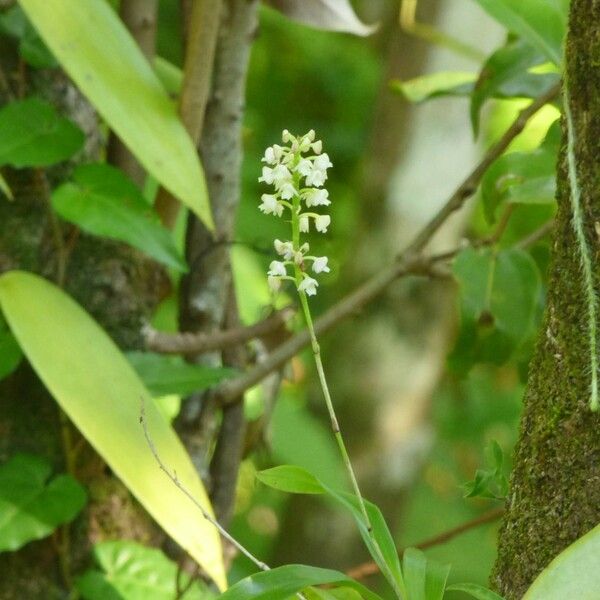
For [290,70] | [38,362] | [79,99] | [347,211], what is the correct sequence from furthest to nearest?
[290,70] → [347,211] → [79,99] → [38,362]

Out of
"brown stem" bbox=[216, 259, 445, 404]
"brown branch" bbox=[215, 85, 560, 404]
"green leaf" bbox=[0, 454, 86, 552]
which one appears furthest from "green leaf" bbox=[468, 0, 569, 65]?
"green leaf" bbox=[0, 454, 86, 552]

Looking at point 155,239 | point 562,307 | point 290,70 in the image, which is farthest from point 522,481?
point 290,70

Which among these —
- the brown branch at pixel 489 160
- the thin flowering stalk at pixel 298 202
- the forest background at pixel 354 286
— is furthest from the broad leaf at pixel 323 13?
the thin flowering stalk at pixel 298 202

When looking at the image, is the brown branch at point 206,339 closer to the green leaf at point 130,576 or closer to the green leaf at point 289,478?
the green leaf at point 130,576

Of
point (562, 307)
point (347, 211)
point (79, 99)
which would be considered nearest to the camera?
point (562, 307)

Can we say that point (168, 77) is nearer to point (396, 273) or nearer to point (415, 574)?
point (396, 273)

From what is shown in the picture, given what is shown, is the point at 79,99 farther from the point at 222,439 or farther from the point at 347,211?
the point at 347,211
